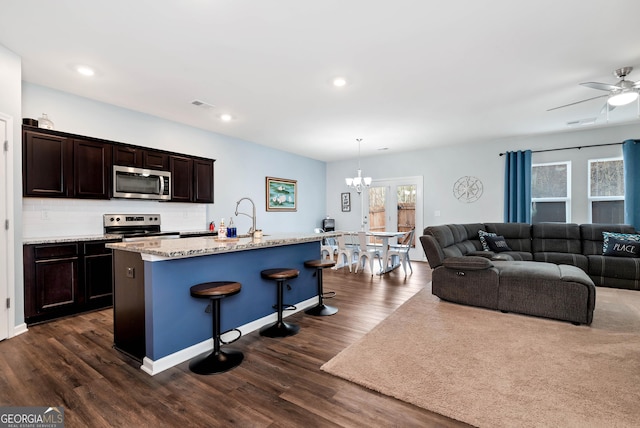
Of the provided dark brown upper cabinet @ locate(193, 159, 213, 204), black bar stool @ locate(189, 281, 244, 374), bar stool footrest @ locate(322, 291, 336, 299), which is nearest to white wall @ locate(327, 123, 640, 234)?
bar stool footrest @ locate(322, 291, 336, 299)

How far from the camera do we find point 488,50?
2.88 meters

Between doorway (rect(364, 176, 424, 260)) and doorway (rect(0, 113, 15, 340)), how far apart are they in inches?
271

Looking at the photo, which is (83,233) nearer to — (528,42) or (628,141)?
(528,42)

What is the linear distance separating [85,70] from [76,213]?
182 cm

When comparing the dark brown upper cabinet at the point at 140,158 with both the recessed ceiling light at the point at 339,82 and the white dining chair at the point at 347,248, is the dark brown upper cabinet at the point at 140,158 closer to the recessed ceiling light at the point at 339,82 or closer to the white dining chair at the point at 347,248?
the recessed ceiling light at the point at 339,82

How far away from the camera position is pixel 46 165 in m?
3.41

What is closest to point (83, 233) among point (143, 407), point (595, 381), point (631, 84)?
point (143, 407)

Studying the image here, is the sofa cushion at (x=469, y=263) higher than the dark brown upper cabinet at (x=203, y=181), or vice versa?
the dark brown upper cabinet at (x=203, y=181)

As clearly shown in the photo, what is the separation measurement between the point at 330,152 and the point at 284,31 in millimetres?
5039

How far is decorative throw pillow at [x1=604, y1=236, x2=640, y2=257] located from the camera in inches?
177

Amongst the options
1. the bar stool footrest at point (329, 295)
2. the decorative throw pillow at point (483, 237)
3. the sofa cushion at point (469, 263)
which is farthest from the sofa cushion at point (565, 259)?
the bar stool footrest at point (329, 295)

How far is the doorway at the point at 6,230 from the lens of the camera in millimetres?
2854

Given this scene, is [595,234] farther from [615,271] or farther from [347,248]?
[347,248]

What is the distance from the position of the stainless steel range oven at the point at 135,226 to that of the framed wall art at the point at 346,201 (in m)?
5.01
